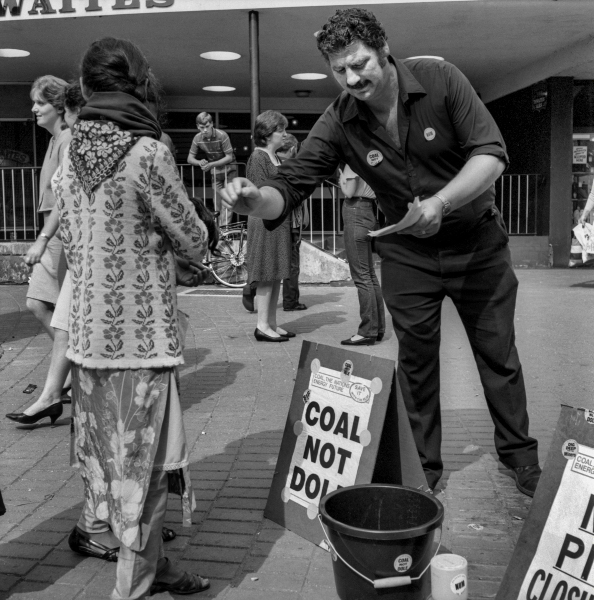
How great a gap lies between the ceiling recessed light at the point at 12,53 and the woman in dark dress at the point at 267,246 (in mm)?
8075

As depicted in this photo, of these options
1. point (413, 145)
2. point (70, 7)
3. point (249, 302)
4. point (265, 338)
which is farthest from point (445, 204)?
point (70, 7)

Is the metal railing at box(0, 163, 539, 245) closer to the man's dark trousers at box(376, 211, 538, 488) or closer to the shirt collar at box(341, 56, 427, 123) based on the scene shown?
the man's dark trousers at box(376, 211, 538, 488)

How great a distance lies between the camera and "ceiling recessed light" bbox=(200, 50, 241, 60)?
14.2 metres

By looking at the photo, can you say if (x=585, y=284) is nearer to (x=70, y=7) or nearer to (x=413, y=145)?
(x=70, y=7)

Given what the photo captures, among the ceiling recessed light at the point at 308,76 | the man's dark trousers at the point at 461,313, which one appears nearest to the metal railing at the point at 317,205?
the ceiling recessed light at the point at 308,76

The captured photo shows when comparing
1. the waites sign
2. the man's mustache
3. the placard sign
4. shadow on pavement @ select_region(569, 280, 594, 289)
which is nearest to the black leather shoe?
the placard sign

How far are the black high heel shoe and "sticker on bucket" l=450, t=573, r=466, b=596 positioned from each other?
299 cm

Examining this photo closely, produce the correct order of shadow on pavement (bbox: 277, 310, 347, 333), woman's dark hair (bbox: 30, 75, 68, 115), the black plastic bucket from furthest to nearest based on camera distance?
1. shadow on pavement (bbox: 277, 310, 347, 333)
2. woman's dark hair (bbox: 30, 75, 68, 115)
3. the black plastic bucket

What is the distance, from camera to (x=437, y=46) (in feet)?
45.6

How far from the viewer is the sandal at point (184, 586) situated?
9.77ft

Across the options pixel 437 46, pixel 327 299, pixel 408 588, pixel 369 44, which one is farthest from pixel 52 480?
pixel 437 46

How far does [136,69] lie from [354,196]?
15.8ft

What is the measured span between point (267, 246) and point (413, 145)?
406 cm

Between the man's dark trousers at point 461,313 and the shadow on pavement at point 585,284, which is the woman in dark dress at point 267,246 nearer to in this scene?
the man's dark trousers at point 461,313
